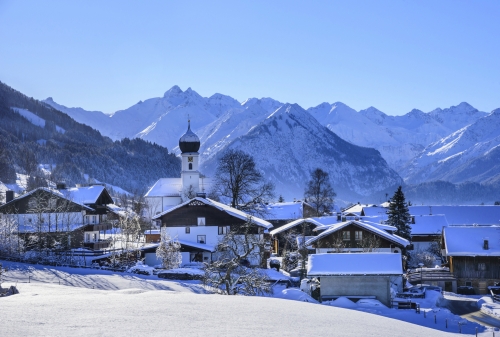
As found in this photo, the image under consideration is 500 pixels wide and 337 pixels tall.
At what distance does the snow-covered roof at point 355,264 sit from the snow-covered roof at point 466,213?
159 feet

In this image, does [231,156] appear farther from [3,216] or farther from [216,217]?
[3,216]

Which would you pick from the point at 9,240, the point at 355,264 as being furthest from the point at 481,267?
the point at 9,240

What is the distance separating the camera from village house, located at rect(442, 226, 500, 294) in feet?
179

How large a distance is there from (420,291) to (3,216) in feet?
129

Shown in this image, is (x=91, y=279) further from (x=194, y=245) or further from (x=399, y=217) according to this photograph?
(x=399, y=217)

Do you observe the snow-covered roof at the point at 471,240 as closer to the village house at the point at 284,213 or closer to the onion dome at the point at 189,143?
the village house at the point at 284,213

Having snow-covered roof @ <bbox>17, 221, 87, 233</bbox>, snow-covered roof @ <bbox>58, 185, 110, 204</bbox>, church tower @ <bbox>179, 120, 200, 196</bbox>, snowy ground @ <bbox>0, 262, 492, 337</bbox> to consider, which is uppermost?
church tower @ <bbox>179, 120, 200, 196</bbox>

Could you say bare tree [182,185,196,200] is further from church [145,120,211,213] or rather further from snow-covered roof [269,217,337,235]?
snow-covered roof [269,217,337,235]

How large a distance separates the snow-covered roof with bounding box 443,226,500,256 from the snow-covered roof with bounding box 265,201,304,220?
35266mm

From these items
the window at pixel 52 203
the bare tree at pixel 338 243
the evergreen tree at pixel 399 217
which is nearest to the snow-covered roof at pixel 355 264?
the bare tree at pixel 338 243

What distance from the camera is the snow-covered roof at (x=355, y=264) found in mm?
42750

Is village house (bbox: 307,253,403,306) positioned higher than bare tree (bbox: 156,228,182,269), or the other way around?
bare tree (bbox: 156,228,182,269)

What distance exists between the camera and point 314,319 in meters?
22.1

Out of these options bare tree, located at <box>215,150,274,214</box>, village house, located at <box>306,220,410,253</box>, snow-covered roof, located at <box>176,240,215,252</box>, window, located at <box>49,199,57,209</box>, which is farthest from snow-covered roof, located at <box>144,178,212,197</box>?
village house, located at <box>306,220,410,253</box>
